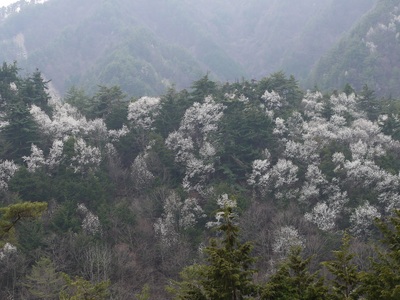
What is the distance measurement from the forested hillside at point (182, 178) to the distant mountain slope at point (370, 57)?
46.0 m

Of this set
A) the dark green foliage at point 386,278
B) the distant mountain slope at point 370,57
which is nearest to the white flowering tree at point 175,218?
the dark green foliage at point 386,278

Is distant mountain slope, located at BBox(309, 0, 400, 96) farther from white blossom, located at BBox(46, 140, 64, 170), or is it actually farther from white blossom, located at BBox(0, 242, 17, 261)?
white blossom, located at BBox(0, 242, 17, 261)

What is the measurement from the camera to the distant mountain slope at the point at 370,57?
308ft

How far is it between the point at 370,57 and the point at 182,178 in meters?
72.7

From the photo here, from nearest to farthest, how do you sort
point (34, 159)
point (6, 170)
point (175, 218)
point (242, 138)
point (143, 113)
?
point (175, 218), point (6, 170), point (34, 159), point (242, 138), point (143, 113)

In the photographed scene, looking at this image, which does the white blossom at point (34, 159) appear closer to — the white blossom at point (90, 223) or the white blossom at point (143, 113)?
the white blossom at point (90, 223)

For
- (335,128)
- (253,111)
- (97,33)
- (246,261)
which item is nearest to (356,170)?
(335,128)

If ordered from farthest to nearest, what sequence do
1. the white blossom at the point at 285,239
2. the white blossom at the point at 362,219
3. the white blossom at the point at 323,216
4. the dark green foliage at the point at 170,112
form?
the dark green foliage at the point at 170,112, the white blossom at the point at 323,216, the white blossom at the point at 362,219, the white blossom at the point at 285,239

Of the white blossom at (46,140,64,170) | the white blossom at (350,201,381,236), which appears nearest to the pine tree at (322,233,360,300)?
the white blossom at (350,201,381,236)

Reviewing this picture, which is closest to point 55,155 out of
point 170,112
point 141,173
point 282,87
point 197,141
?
point 141,173

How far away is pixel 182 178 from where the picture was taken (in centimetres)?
4075

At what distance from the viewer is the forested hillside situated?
91.8 feet

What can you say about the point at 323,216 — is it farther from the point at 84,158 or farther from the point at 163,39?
the point at 163,39

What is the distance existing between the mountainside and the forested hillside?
62193mm
